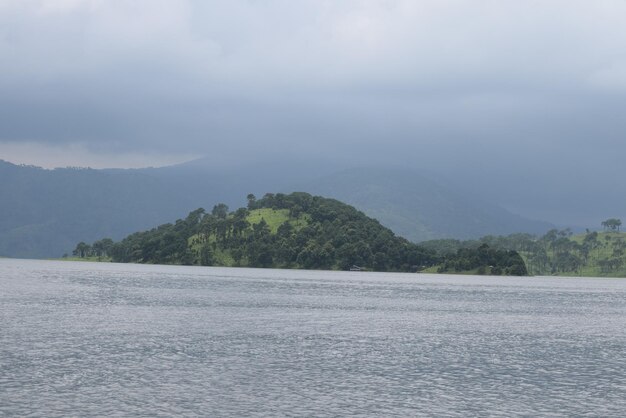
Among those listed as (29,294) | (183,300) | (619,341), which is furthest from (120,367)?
(29,294)

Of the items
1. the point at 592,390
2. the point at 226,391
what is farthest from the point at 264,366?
the point at 592,390

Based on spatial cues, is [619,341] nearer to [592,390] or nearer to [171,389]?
[592,390]

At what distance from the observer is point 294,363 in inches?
3054

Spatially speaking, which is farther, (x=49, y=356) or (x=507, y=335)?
(x=507, y=335)

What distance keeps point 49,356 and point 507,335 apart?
69466 millimetres

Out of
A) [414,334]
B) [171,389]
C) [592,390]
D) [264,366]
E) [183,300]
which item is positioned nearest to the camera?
[171,389]

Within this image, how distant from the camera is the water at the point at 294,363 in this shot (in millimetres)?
58094

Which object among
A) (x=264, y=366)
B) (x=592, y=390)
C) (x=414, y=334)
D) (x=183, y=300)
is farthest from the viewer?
(x=183, y=300)

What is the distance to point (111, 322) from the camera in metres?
112

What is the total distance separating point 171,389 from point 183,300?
102 metres

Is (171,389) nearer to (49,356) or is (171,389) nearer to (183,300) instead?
(49,356)

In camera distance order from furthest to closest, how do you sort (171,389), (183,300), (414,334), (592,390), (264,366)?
(183,300) < (414,334) < (264,366) < (592,390) < (171,389)

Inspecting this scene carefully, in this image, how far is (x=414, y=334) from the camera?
11088 centimetres

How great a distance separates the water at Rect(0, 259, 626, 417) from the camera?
58.1m
